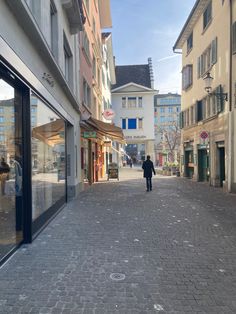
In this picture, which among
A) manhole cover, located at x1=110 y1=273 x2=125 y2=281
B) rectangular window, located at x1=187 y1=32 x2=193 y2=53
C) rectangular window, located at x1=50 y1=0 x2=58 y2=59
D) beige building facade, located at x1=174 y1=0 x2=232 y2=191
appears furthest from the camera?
rectangular window, located at x1=187 y1=32 x2=193 y2=53

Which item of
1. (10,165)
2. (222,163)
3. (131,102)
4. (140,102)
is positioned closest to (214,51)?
(222,163)

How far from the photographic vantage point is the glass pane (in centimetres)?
715

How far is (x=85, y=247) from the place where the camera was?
240 inches

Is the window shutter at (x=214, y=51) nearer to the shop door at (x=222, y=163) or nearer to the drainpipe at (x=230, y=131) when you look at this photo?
the drainpipe at (x=230, y=131)

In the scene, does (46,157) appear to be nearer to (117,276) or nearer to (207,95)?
(117,276)

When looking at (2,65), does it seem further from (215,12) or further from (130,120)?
(130,120)

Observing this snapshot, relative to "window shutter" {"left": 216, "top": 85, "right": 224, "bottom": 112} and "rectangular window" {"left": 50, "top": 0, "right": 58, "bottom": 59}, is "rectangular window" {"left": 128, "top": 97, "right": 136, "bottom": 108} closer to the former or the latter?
"window shutter" {"left": 216, "top": 85, "right": 224, "bottom": 112}

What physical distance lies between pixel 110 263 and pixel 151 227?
281 cm

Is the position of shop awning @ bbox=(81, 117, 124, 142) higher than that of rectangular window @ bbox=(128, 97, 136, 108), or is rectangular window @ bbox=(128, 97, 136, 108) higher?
rectangular window @ bbox=(128, 97, 136, 108)

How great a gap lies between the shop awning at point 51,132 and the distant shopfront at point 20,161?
25 mm

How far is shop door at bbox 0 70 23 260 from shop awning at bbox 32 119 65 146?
111cm

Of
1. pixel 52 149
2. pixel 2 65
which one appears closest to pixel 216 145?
pixel 52 149

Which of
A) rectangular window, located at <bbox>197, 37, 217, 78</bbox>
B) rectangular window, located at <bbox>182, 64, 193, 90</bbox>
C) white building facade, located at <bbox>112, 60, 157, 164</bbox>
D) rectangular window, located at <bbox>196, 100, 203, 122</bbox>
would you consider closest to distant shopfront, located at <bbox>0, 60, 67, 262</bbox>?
rectangular window, located at <bbox>197, 37, 217, 78</bbox>

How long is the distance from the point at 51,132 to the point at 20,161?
3215mm
